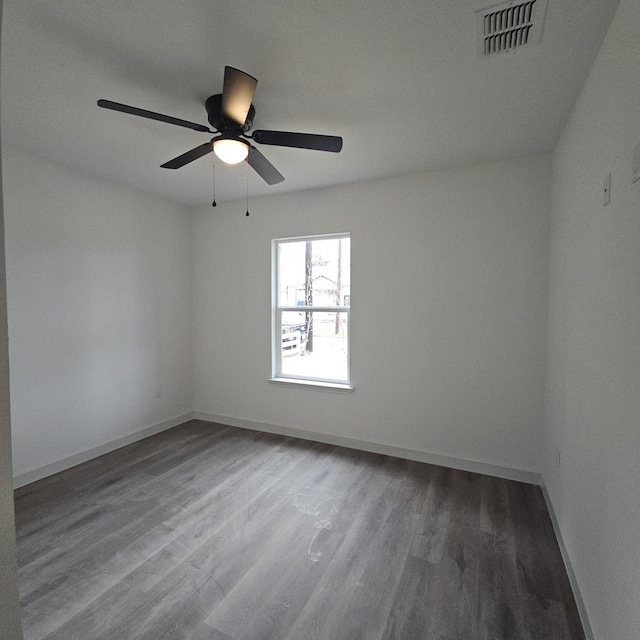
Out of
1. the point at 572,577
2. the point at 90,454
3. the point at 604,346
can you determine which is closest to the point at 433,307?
the point at 604,346

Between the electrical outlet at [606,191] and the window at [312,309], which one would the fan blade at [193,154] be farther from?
the electrical outlet at [606,191]

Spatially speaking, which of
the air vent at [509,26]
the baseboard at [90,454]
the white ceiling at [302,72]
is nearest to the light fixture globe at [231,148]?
the white ceiling at [302,72]

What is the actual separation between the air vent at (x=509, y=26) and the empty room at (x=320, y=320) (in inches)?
0.4

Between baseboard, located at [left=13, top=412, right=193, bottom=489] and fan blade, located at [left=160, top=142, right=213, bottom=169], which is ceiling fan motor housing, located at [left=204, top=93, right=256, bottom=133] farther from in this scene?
baseboard, located at [left=13, top=412, right=193, bottom=489]

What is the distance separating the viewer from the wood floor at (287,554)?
1607 millimetres

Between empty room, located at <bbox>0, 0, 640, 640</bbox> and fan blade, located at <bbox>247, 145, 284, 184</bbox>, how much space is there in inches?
1.2

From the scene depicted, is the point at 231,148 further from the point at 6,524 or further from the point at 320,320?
the point at 320,320

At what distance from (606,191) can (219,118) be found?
193 cm

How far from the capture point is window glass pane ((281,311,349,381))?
12.1 ft

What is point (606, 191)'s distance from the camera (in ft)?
4.92

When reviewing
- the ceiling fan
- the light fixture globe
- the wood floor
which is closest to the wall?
the wood floor

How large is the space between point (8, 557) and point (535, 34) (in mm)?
2485

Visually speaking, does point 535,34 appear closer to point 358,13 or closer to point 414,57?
point 414,57

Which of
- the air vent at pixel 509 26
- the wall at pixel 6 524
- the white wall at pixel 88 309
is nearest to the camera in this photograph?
the wall at pixel 6 524
